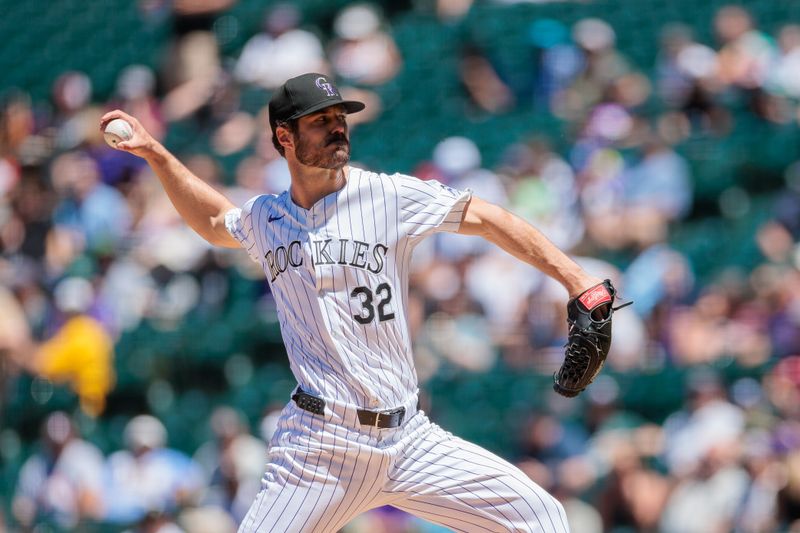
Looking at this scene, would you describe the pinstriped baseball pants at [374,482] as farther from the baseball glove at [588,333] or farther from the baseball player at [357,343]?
the baseball glove at [588,333]

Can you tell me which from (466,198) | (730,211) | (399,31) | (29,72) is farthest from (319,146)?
(29,72)

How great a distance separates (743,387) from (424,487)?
394 cm

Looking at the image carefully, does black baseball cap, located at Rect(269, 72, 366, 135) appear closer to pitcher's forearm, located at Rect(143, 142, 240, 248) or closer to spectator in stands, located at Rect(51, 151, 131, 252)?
pitcher's forearm, located at Rect(143, 142, 240, 248)

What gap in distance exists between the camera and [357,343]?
4.25 m

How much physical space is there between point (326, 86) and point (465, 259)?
14.5ft

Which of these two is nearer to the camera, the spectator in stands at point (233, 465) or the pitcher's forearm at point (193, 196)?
the pitcher's forearm at point (193, 196)

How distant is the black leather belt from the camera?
420 centimetres

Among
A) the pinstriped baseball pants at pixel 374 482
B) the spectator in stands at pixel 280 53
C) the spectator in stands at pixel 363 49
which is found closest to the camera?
the pinstriped baseball pants at pixel 374 482

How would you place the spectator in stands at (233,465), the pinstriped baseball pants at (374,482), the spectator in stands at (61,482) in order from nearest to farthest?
the pinstriped baseball pants at (374,482) < the spectator in stands at (233,465) < the spectator in stands at (61,482)

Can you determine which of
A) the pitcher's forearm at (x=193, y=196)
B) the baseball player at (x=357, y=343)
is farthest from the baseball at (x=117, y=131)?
the baseball player at (x=357, y=343)

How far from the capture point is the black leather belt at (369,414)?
4.20 metres

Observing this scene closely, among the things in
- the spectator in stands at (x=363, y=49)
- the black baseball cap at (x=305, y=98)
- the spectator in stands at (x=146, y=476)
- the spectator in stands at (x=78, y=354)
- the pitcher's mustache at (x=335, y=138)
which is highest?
the spectator in stands at (x=363, y=49)

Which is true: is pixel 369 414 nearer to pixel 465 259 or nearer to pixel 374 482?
pixel 374 482

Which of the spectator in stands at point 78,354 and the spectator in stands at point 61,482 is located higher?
the spectator in stands at point 78,354
